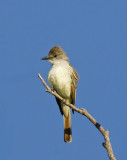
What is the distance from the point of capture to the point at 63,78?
819 cm

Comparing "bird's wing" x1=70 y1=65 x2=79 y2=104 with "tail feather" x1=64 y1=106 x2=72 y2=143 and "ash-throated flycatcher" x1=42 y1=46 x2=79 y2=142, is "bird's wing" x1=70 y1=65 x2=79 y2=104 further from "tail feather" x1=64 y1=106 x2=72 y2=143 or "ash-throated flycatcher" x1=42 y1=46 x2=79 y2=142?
"tail feather" x1=64 y1=106 x2=72 y2=143

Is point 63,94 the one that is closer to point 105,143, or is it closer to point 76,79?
point 76,79

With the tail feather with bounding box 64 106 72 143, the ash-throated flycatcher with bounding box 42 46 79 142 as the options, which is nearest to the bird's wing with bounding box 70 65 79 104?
the ash-throated flycatcher with bounding box 42 46 79 142

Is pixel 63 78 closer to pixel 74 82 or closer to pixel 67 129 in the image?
pixel 74 82

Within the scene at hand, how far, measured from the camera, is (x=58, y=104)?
8773 mm

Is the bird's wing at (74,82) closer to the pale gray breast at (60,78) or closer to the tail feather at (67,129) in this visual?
the pale gray breast at (60,78)

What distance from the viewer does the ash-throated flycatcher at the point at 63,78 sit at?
8.12 meters

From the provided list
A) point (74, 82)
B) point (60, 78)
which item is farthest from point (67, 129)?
point (60, 78)

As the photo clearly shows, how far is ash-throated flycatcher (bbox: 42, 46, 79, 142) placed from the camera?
8.12 metres

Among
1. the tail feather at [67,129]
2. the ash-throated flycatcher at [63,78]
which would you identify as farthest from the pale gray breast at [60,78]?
the tail feather at [67,129]

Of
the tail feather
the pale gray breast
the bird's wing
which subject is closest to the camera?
the tail feather

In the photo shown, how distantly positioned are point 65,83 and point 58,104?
765mm

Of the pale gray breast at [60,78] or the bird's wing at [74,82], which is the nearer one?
the pale gray breast at [60,78]

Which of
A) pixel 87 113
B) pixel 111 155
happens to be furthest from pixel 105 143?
pixel 87 113
